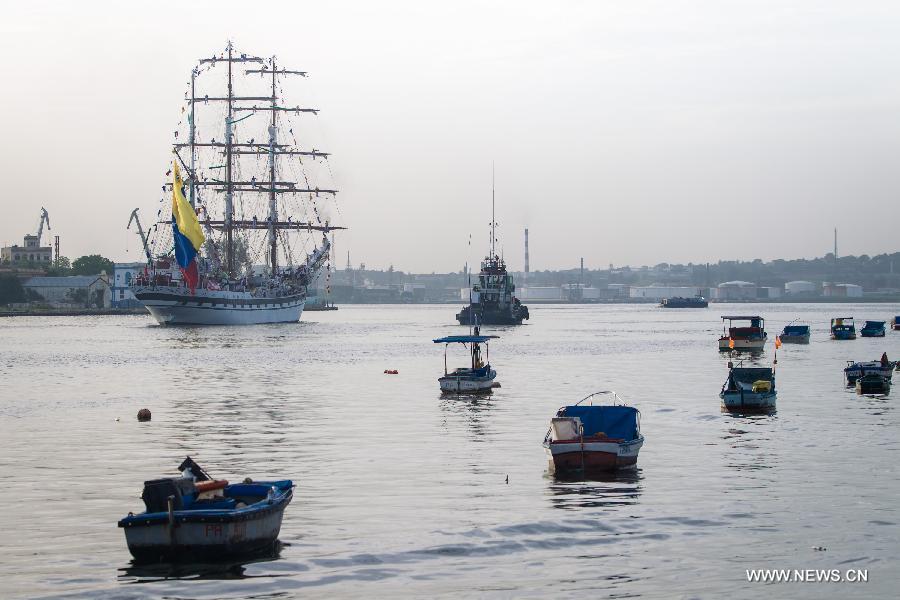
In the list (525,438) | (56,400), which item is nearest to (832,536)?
(525,438)

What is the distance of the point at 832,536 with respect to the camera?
3120 cm

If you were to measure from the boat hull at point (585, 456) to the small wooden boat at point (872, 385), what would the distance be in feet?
126

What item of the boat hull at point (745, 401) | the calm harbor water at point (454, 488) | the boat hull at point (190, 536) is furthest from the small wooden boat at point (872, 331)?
the boat hull at point (190, 536)

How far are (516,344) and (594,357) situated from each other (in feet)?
97.4

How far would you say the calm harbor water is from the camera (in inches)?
1078

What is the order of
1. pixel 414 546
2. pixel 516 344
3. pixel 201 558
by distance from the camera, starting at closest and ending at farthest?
pixel 201 558, pixel 414 546, pixel 516 344

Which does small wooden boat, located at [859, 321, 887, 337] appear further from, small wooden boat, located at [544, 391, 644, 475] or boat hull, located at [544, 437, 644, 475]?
boat hull, located at [544, 437, 644, 475]

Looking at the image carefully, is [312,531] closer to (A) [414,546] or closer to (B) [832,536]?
(A) [414,546]

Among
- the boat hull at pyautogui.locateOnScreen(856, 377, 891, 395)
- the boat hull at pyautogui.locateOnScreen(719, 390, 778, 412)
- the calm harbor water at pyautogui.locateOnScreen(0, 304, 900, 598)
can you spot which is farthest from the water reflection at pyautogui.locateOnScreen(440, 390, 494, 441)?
the boat hull at pyautogui.locateOnScreen(856, 377, 891, 395)

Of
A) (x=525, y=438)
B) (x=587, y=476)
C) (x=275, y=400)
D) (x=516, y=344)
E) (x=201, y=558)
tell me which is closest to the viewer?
(x=201, y=558)

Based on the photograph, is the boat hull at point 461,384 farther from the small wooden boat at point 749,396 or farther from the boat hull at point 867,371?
the boat hull at point 867,371

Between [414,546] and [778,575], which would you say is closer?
[778,575]

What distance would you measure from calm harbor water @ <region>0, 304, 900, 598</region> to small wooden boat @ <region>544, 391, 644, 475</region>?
2.78ft

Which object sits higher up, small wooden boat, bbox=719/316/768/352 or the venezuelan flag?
the venezuelan flag
